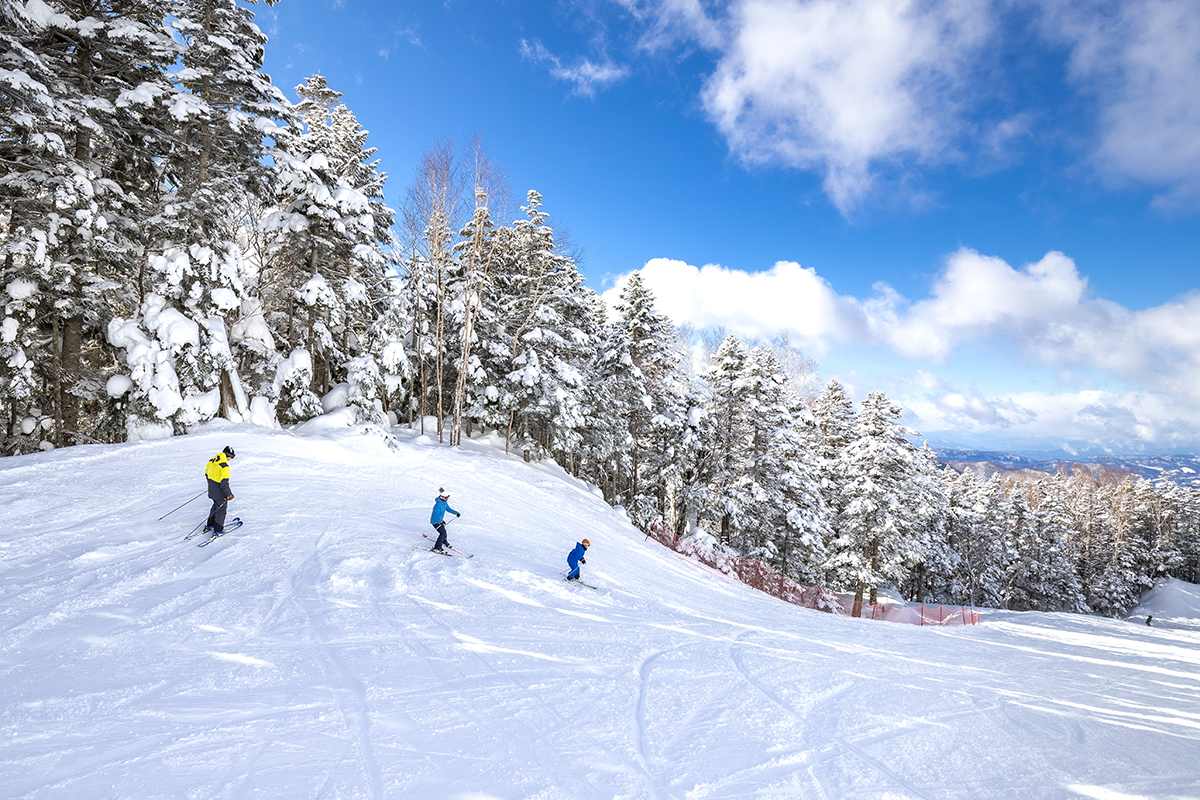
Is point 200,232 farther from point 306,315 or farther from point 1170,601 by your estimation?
point 1170,601

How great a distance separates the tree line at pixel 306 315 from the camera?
1247 cm

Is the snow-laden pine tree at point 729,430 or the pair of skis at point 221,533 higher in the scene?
the snow-laden pine tree at point 729,430

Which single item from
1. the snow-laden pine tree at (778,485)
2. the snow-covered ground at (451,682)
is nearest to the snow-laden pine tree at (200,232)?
the snow-covered ground at (451,682)

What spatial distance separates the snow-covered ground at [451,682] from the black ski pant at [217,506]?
0.52 m

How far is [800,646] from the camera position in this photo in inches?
330

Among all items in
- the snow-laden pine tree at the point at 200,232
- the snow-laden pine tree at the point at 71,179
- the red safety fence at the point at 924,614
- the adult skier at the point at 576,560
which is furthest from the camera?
the red safety fence at the point at 924,614

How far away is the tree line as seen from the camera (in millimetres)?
12469

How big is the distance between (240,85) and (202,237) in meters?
4.94

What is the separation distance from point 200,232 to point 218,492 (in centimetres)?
898

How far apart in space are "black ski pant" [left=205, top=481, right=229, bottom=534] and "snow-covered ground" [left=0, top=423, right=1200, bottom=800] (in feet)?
1.72

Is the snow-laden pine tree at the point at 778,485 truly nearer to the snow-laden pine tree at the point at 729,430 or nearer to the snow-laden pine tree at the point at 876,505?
the snow-laden pine tree at the point at 729,430

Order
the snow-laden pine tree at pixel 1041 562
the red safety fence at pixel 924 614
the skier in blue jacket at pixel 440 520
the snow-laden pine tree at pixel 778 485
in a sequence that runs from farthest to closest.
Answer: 1. the snow-laden pine tree at pixel 1041 562
2. the snow-laden pine tree at pixel 778 485
3. the red safety fence at pixel 924 614
4. the skier in blue jacket at pixel 440 520

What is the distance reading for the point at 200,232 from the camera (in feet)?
44.1

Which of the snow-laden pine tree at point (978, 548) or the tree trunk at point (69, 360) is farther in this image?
the snow-laden pine tree at point (978, 548)
